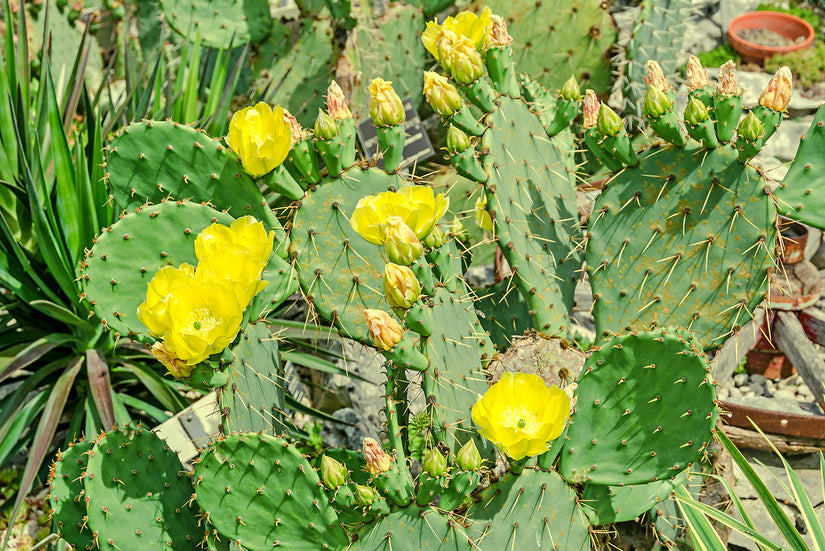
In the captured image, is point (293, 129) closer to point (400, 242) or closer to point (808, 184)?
point (400, 242)

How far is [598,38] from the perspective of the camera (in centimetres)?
316

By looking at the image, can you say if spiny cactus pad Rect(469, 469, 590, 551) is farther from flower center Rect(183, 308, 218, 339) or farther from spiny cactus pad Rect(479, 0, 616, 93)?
spiny cactus pad Rect(479, 0, 616, 93)

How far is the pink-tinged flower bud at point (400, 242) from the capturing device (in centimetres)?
130

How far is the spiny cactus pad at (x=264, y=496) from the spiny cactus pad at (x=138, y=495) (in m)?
0.22

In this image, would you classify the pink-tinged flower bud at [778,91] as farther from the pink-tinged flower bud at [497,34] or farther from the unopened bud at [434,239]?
the unopened bud at [434,239]

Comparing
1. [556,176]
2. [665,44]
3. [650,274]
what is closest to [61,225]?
[556,176]

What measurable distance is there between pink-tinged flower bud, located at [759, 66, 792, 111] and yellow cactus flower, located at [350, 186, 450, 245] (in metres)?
0.68

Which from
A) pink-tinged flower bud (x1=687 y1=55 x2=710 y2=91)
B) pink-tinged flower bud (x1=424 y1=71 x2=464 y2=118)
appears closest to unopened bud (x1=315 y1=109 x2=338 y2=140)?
pink-tinged flower bud (x1=424 y1=71 x2=464 y2=118)

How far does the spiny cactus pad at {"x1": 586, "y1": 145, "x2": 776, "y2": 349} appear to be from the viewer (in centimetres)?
163

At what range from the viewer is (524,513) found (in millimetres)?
1438

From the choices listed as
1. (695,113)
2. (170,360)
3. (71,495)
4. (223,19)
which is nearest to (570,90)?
(695,113)

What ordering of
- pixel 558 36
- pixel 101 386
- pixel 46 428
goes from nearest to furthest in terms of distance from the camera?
pixel 46 428 < pixel 101 386 < pixel 558 36

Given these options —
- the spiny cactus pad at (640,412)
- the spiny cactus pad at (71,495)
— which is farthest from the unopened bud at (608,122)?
the spiny cactus pad at (71,495)

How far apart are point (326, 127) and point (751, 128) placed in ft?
2.70
